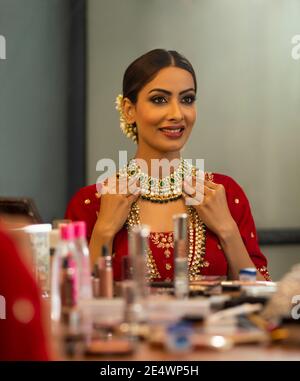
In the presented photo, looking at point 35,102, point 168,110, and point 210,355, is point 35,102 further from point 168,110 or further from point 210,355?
point 210,355

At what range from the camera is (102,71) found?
169 inches

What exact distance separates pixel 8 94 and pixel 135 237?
1.93m

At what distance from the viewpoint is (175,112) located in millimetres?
2713

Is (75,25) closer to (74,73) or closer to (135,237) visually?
(74,73)

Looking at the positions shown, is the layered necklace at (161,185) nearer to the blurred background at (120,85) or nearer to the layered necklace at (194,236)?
the layered necklace at (194,236)

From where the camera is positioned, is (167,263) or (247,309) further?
(167,263)

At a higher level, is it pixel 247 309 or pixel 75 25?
pixel 75 25

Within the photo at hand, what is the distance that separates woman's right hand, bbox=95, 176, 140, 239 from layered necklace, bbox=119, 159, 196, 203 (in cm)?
2

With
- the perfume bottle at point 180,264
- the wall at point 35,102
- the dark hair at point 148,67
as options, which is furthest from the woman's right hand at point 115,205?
the wall at point 35,102

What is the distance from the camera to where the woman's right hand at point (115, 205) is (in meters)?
2.63

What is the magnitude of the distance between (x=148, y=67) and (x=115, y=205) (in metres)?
0.45

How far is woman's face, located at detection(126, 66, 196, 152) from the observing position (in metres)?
2.72
